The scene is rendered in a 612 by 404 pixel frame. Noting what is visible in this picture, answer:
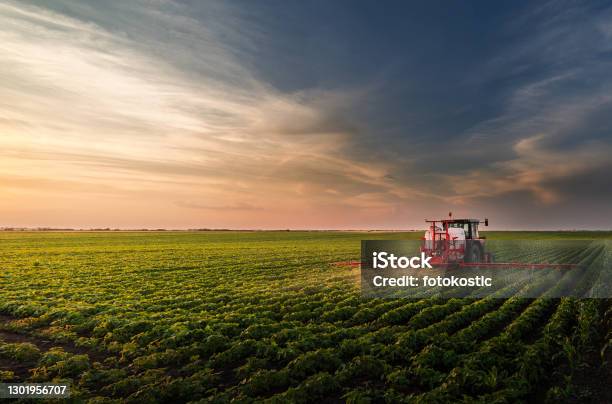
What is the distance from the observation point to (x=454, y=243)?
23547mm

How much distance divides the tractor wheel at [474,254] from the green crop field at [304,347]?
831 centimetres

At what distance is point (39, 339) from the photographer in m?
12.1

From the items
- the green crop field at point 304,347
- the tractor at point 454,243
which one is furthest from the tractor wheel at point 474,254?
the green crop field at point 304,347

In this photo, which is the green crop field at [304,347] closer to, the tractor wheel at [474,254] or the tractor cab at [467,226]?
the tractor wheel at [474,254]

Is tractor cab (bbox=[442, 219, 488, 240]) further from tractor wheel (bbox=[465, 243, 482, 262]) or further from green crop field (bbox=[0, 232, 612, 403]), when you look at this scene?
green crop field (bbox=[0, 232, 612, 403])

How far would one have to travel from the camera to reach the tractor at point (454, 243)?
76.6 feet

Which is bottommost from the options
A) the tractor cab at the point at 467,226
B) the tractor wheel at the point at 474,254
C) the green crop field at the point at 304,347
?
the green crop field at the point at 304,347

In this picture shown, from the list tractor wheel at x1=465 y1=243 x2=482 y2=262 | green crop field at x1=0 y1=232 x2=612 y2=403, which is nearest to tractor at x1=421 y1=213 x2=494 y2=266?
tractor wheel at x1=465 y1=243 x2=482 y2=262

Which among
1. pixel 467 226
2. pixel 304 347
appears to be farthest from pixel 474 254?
pixel 304 347

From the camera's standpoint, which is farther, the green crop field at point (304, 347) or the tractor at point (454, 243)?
the tractor at point (454, 243)

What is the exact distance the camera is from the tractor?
2334cm

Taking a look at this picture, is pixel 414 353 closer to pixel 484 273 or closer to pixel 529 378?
pixel 529 378

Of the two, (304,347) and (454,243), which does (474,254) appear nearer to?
(454,243)

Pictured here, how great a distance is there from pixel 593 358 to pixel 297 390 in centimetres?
731
